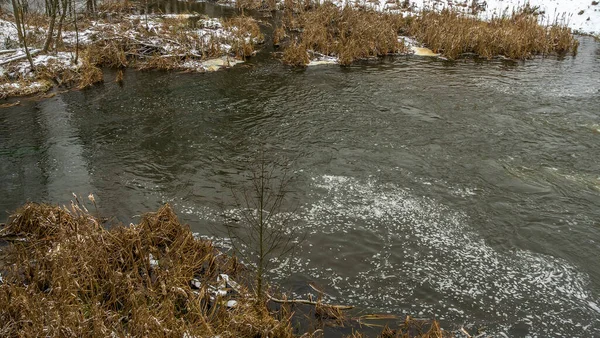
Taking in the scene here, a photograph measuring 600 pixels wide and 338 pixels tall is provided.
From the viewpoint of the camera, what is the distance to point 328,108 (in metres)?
14.6

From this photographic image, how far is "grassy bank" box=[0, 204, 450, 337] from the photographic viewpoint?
5.18 metres

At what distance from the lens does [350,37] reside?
70.6 feet

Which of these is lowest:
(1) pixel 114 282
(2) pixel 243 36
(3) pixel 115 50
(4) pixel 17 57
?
(1) pixel 114 282

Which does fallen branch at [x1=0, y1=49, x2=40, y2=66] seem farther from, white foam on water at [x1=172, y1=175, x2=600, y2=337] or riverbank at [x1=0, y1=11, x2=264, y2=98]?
white foam on water at [x1=172, y1=175, x2=600, y2=337]

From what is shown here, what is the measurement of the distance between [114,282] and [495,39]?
2077 cm

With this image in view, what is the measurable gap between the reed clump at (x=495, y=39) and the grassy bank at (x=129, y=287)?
57.5ft

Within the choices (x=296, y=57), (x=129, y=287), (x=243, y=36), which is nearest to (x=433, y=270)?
(x=129, y=287)

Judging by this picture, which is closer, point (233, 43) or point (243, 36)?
point (233, 43)

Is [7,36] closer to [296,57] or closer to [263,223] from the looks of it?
[296,57]

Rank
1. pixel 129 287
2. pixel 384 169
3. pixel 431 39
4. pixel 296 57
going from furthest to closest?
pixel 431 39, pixel 296 57, pixel 384 169, pixel 129 287

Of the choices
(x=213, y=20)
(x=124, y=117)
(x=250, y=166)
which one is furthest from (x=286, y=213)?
(x=213, y=20)

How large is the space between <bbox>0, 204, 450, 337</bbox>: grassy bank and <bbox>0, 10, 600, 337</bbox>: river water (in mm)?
922

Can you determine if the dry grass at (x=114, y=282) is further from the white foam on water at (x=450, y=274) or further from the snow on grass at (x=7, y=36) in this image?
the snow on grass at (x=7, y=36)

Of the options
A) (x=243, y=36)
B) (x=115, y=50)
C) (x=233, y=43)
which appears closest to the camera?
(x=115, y=50)
